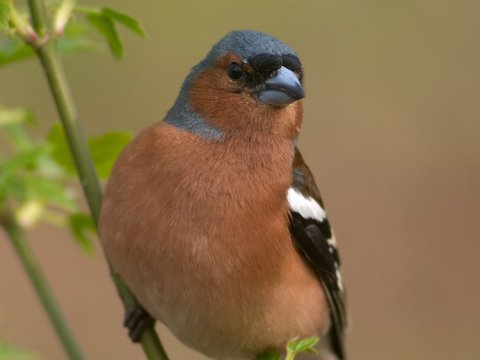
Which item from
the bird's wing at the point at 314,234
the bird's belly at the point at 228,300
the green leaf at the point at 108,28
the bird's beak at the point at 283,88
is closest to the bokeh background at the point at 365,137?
the bird's wing at the point at 314,234

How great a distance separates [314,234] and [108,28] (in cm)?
145

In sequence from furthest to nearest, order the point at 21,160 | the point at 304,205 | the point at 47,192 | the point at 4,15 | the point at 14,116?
the point at 304,205, the point at 14,116, the point at 47,192, the point at 21,160, the point at 4,15

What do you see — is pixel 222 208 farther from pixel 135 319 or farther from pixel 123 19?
pixel 123 19

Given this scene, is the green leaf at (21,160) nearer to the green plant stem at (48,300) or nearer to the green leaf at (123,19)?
the green plant stem at (48,300)

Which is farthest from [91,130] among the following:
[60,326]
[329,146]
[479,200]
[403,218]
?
[60,326]

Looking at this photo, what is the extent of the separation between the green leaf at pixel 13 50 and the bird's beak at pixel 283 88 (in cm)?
92

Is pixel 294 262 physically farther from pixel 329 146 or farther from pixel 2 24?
pixel 329 146

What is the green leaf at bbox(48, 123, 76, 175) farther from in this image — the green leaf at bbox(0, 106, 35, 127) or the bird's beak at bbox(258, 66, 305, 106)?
the bird's beak at bbox(258, 66, 305, 106)

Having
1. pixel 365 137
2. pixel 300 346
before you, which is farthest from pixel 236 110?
pixel 365 137

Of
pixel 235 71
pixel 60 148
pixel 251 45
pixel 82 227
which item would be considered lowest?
pixel 82 227

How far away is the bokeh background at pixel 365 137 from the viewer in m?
9.18

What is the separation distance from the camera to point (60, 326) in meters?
3.28

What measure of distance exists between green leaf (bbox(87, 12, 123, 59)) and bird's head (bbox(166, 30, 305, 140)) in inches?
25.3

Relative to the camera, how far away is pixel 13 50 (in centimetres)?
334
